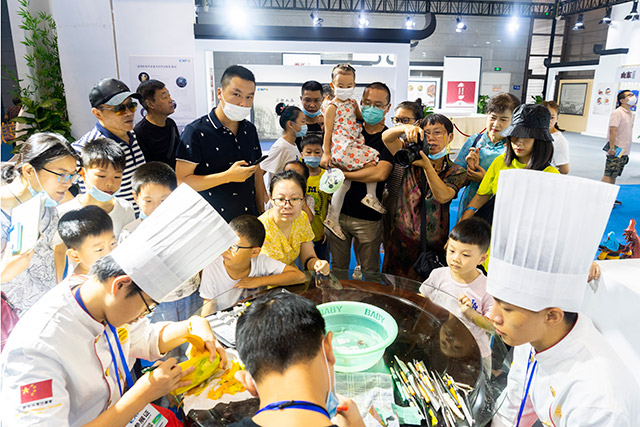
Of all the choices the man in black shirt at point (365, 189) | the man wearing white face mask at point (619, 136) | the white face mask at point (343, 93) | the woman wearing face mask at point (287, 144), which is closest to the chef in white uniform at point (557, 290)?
the man in black shirt at point (365, 189)

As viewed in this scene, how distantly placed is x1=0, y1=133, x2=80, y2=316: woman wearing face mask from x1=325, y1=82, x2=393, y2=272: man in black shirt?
1.62 meters

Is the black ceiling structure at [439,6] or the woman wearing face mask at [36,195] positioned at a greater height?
the black ceiling structure at [439,6]

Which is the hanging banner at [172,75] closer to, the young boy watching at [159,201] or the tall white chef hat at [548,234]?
the young boy watching at [159,201]

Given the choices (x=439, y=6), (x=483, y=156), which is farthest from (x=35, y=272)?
(x=439, y=6)

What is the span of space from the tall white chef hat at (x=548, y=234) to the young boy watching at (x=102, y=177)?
1.88m

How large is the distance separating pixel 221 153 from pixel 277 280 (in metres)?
0.89

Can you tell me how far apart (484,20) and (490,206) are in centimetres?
1395

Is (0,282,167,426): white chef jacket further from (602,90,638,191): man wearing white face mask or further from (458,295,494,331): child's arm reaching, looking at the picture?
(602,90,638,191): man wearing white face mask

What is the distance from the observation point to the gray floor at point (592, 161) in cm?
780

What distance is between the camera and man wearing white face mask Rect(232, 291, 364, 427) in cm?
87

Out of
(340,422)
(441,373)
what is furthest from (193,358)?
(441,373)

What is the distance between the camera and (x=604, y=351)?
1.18 metres

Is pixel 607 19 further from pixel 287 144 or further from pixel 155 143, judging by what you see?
pixel 155 143

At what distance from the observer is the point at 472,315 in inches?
72.8
